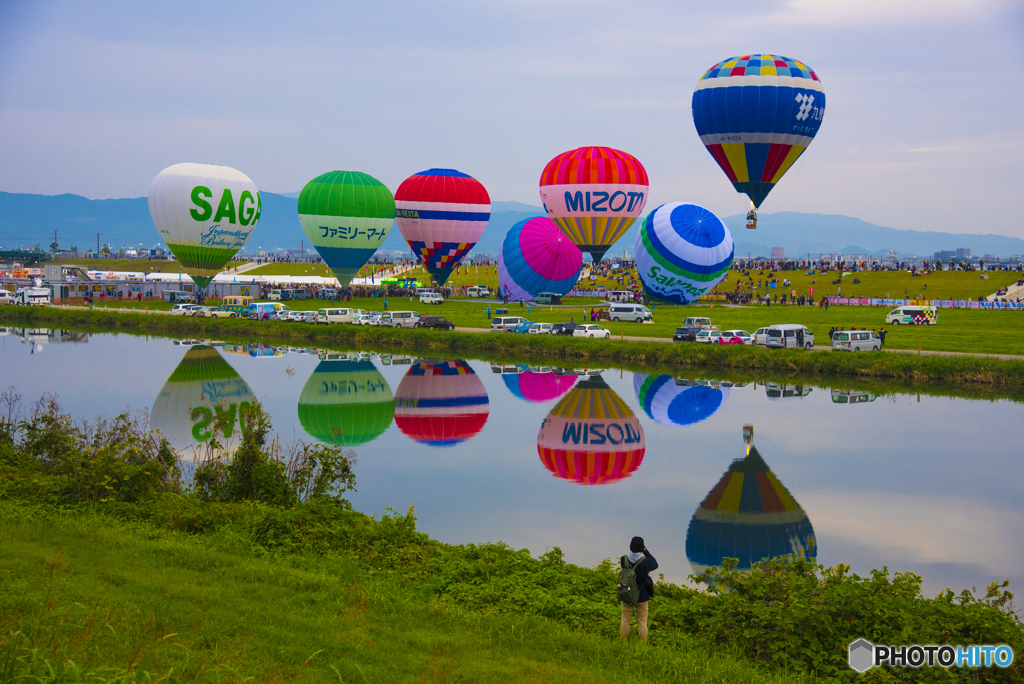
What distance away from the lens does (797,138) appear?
48031mm

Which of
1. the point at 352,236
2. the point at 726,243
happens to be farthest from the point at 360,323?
the point at 726,243

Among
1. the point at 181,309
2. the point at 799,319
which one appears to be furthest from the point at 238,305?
the point at 799,319

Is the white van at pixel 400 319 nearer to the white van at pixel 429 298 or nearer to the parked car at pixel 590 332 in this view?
the parked car at pixel 590 332

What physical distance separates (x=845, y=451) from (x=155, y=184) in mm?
54943

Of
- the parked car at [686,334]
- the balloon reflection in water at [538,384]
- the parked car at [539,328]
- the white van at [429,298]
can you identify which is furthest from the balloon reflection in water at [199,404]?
the white van at [429,298]

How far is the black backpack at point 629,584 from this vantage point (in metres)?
10.8

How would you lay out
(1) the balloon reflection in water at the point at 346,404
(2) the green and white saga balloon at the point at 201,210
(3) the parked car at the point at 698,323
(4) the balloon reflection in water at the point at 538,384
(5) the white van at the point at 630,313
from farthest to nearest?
(2) the green and white saga balloon at the point at 201,210 → (5) the white van at the point at 630,313 → (3) the parked car at the point at 698,323 → (4) the balloon reflection in water at the point at 538,384 → (1) the balloon reflection in water at the point at 346,404

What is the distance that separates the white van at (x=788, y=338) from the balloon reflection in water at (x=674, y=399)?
7.16m

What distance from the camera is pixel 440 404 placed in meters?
34.3

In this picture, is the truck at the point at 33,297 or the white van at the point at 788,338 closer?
the white van at the point at 788,338

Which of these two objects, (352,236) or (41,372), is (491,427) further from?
(352,236)

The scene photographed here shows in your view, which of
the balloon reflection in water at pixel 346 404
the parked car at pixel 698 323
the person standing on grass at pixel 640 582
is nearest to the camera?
the person standing on grass at pixel 640 582

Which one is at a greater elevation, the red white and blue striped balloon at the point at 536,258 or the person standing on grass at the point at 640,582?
the red white and blue striped balloon at the point at 536,258

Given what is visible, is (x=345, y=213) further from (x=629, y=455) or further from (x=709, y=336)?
(x=629, y=455)
